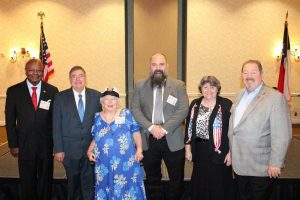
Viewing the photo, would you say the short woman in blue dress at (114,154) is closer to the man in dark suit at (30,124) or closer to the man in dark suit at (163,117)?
the man in dark suit at (163,117)

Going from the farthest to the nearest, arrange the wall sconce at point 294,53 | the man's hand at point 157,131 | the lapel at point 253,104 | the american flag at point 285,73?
the wall sconce at point 294,53, the american flag at point 285,73, the man's hand at point 157,131, the lapel at point 253,104

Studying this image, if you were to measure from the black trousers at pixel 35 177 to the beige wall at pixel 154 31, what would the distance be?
433cm

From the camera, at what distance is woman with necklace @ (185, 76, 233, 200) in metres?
2.56

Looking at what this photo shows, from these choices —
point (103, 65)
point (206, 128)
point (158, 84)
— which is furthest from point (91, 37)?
point (206, 128)

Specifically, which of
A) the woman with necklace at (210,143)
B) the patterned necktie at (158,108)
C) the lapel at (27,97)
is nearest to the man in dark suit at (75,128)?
the lapel at (27,97)

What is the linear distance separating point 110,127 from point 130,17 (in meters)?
4.78

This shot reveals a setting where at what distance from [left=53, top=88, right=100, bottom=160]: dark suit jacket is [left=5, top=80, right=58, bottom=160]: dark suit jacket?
0.58 ft

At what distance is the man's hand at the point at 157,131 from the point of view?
105 inches

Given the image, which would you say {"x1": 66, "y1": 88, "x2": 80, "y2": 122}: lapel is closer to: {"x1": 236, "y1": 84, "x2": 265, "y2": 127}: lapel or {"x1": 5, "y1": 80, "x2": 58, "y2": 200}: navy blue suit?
{"x1": 5, "y1": 80, "x2": 58, "y2": 200}: navy blue suit

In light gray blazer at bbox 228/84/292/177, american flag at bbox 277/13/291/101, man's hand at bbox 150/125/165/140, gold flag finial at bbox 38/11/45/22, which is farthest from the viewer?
gold flag finial at bbox 38/11/45/22

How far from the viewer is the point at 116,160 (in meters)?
2.59

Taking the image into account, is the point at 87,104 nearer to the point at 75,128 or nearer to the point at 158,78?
the point at 75,128

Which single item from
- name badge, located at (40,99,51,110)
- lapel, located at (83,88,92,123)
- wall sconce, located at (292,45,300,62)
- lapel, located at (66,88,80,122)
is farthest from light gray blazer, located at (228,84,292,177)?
wall sconce, located at (292,45,300,62)

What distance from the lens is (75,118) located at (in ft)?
8.91
